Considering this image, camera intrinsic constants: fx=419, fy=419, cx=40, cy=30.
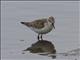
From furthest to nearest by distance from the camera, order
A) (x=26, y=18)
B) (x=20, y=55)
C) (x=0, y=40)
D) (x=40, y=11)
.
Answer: (x=40, y=11), (x=26, y=18), (x=0, y=40), (x=20, y=55)

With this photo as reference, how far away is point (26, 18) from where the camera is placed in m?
14.7

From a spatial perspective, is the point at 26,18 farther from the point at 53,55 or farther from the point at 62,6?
the point at 53,55

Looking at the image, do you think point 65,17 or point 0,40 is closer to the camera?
point 0,40

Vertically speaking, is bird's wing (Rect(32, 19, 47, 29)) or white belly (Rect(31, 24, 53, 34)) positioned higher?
A: bird's wing (Rect(32, 19, 47, 29))

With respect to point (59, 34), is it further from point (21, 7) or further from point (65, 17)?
point (21, 7)

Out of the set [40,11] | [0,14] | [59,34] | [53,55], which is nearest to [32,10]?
[40,11]

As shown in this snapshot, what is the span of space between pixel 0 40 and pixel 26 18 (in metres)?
2.92

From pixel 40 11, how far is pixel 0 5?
1811mm

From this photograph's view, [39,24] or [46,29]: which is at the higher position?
[39,24]

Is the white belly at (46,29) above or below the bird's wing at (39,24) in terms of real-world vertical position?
below

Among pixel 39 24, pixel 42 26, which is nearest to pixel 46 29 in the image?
pixel 42 26

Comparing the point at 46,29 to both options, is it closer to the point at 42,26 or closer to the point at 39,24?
the point at 42,26

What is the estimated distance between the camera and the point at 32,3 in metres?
17.8

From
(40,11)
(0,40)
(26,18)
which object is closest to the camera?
(0,40)
